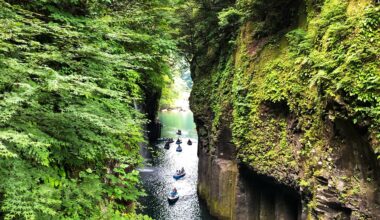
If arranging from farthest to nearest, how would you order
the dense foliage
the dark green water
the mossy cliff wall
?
the dark green water → the mossy cliff wall → the dense foliage

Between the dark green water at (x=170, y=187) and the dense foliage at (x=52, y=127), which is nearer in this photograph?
the dense foliage at (x=52, y=127)

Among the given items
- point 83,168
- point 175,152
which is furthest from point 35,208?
point 175,152

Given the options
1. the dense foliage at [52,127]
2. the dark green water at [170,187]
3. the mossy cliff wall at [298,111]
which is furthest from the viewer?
the dark green water at [170,187]

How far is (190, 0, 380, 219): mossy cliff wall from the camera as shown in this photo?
7270 mm

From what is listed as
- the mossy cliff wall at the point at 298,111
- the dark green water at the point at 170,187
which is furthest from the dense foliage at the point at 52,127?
the dark green water at the point at 170,187

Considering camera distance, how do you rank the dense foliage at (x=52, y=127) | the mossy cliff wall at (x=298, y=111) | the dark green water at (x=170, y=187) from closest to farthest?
the dense foliage at (x=52, y=127) → the mossy cliff wall at (x=298, y=111) → the dark green water at (x=170, y=187)

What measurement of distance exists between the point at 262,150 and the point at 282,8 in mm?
6024

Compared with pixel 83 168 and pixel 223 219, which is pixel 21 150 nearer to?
pixel 83 168

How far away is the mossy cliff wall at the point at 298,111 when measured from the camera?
286 inches

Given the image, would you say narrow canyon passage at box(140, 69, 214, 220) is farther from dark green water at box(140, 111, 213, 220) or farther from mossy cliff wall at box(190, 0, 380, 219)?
mossy cliff wall at box(190, 0, 380, 219)

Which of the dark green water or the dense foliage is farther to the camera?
the dark green water

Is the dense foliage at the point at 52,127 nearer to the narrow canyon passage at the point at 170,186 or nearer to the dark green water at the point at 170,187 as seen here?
the narrow canyon passage at the point at 170,186

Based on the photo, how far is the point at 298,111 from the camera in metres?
10.2

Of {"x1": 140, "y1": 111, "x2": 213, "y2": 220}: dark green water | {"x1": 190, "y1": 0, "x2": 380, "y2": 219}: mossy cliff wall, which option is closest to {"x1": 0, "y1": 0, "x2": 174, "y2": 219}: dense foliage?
{"x1": 190, "y1": 0, "x2": 380, "y2": 219}: mossy cliff wall
